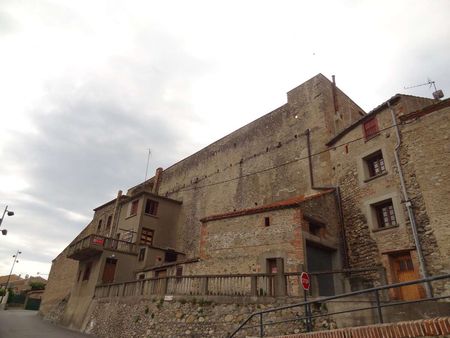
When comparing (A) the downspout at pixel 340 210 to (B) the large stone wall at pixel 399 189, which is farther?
(A) the downspout at pixel 340 210

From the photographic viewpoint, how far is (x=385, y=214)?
15016 millimetres

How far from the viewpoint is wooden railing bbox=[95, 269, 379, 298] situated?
1159 centimetres

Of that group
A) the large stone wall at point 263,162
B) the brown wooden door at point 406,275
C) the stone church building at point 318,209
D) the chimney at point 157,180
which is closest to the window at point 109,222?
the stone church building at point 318,209

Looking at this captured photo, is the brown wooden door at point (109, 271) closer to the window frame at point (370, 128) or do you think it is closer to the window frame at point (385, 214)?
the window frame at point (385, 214)

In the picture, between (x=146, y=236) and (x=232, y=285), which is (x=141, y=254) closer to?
(x=146, y=236)

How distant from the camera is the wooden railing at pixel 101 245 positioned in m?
21.1

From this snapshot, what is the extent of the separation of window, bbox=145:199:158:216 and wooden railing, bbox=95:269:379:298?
40.5 feet

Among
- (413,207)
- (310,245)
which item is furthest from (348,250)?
(413,207)

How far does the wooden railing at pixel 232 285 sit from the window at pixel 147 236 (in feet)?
35.2

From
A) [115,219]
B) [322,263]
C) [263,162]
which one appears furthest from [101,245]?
[322,263]

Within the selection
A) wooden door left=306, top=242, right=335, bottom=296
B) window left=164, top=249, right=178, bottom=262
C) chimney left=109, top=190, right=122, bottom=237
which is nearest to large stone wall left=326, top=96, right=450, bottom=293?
wooden door left=306, top=242, right=335, bottom=296

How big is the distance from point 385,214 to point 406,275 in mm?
2867

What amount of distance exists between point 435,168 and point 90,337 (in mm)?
17629

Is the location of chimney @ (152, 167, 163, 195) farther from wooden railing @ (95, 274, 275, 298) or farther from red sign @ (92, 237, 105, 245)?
wooden railing @ (95, 274, 275, 298)
